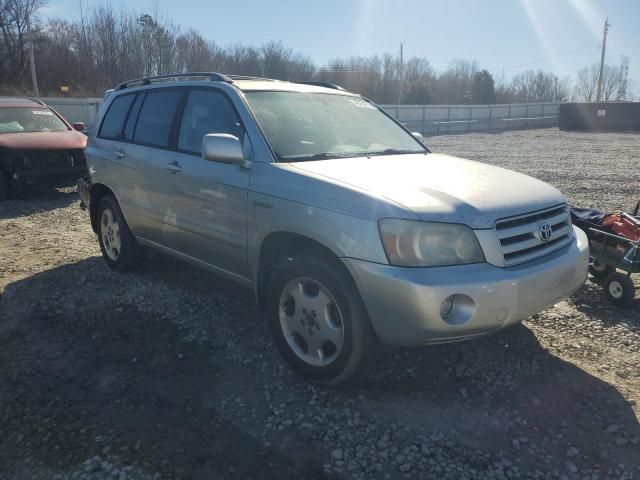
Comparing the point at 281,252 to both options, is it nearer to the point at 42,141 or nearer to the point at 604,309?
the point at 604,309

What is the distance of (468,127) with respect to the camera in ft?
117

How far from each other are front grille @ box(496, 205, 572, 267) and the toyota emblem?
1cm

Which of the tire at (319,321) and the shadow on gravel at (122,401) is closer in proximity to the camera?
the shadow on gravel at (122,401)

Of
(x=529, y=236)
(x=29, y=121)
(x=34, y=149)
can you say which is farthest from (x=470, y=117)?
(x=529, y=236)

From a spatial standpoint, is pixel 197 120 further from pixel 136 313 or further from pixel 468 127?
pixel 468 127

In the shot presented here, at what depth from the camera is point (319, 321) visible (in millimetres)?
3277

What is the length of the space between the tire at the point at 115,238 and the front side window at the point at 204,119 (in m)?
1.42

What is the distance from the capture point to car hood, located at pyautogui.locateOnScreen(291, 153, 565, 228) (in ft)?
9.66

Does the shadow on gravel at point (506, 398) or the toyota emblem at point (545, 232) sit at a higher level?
the toyota emblem at point (545, 232)

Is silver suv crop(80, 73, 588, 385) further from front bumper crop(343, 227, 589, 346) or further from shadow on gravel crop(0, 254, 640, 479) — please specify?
shadow on gravel crop(0, 254, 640, 479)

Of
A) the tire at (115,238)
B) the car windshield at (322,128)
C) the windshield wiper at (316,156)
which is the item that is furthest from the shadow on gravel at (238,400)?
the car windshield at (322,128)

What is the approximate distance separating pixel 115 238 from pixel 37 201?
514 cm

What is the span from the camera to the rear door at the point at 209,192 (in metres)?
3.75

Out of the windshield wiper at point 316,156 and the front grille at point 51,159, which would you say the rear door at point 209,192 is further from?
the front grille at point 51,159
